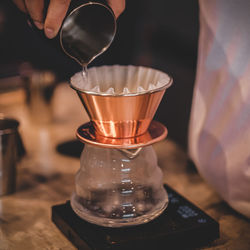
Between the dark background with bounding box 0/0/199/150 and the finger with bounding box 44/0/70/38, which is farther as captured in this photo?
the dark background with bounding box 0/0/199/150

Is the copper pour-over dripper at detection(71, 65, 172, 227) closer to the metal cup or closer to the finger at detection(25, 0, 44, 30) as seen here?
the finger at detection(25, 0, 44, 30)

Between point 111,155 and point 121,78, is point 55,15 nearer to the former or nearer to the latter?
point 121,78

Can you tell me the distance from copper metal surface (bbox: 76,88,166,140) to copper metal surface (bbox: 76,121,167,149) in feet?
0.04

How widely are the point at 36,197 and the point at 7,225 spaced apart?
0.15 metres

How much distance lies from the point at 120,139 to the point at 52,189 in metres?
0.42

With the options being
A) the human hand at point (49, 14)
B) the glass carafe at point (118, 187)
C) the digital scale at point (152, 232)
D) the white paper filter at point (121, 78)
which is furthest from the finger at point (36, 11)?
the digital scale at point (152, 232)

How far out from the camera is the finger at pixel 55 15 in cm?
86

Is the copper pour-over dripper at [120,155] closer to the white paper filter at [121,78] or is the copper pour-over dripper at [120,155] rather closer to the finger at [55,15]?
the white paper filter at [121,78]

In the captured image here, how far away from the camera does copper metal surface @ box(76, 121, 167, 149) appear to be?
32.2 inches

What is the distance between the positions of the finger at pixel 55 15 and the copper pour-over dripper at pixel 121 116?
0.14 meters

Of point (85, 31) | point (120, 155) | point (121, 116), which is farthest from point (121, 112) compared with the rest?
point (85, 31)

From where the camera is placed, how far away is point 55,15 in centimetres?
86

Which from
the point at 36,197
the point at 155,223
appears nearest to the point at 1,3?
the point at 36,197

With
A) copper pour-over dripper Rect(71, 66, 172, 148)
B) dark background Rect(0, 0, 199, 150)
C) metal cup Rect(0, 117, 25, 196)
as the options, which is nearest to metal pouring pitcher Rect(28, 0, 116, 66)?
copper pour-over dripper Rect(71, 66, 172, 148)
